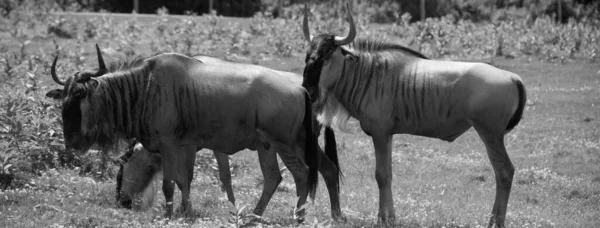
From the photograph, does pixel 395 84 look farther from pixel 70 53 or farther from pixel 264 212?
pixel 70 53

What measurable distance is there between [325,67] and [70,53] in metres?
9.40

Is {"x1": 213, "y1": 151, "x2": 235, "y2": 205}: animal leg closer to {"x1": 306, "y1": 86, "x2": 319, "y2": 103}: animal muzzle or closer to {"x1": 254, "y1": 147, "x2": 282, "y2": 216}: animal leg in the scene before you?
{"x1": 254, "y1": 147, "x2": 282, "y2": 216}: animal leg

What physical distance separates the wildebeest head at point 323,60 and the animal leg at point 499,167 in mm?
1529

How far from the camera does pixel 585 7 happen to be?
31.3 meters

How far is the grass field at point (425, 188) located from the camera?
358 inches

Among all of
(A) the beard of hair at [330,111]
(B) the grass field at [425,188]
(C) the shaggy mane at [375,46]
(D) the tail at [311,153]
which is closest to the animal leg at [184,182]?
(B) the grass field at [425,188]

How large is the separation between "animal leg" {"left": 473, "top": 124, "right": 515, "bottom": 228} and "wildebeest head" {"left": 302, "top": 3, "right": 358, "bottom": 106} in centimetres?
153

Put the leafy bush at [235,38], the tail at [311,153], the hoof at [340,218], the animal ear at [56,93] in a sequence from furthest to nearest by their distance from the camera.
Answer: the leafy bush at [235,38], the hoof at [340,218], the tail at [311,153], the animal ear at [56,93]

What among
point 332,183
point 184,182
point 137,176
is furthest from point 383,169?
point 137,176

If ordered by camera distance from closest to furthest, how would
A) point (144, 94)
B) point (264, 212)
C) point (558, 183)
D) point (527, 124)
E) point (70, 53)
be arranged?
1. point (144, 94)
2. point (264, 212)
3. point (558, 183)
4. point (527, 124)
5. point (70, 53)

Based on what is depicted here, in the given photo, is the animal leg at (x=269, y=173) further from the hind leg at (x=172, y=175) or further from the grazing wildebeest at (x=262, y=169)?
the hind leg at (x=172, y=175)

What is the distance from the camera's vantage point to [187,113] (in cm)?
920

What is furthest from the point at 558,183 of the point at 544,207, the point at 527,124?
the point at 527,124

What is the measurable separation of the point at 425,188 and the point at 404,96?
95.6 inches
